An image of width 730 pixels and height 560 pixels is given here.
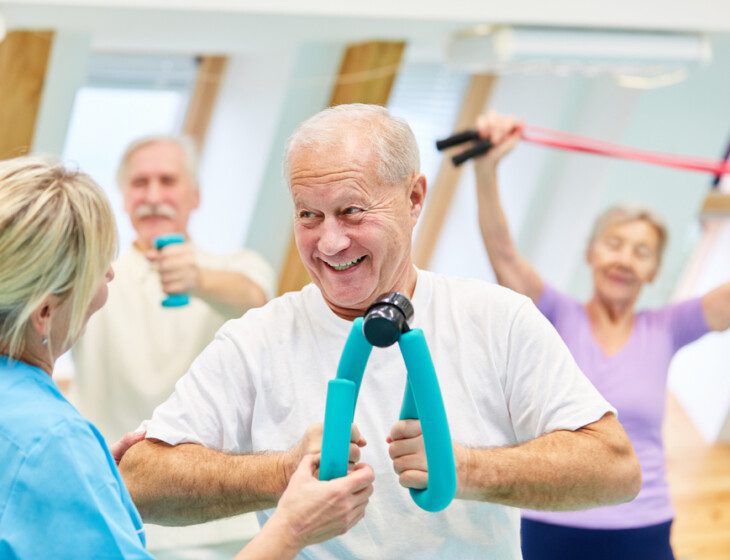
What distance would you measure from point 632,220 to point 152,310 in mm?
1263

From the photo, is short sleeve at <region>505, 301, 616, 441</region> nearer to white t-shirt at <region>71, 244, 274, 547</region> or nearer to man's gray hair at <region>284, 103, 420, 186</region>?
man's gray hair at <region>284, 103, 420, 186</region>

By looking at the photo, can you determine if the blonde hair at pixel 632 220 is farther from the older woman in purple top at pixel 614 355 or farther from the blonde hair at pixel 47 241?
the blonde hair at pixel 47 241

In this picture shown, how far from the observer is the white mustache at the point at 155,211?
2855mm

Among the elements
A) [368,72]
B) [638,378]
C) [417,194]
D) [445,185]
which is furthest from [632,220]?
[445,185]

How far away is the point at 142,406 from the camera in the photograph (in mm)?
2541

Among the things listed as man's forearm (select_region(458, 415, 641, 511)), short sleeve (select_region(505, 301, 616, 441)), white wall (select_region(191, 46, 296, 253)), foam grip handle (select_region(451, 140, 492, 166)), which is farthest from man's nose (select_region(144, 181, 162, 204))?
man's forearm (select_region(458, 415, 641, 511))

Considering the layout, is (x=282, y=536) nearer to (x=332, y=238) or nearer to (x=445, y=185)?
(x=332, y=238)

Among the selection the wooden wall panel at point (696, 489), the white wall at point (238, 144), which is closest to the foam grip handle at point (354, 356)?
the white wall at point (238, 144)

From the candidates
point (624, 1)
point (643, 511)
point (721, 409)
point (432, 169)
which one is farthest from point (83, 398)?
point (721, 409)

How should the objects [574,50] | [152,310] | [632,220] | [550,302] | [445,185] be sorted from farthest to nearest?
1. [445,185]
2. [574,50]
3. [632,220]
4. [550,302]
5. [152,310]

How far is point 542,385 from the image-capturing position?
Answer: 163cm

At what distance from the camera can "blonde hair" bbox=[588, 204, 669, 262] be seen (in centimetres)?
305

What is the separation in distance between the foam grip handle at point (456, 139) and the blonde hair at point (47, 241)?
1.18 metres

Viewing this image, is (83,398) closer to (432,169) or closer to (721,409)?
(432,169)
